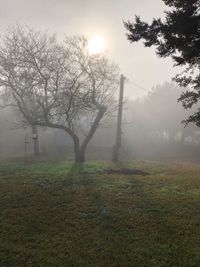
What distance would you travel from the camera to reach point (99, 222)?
1129 cm

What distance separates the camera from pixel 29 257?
27.5 ft

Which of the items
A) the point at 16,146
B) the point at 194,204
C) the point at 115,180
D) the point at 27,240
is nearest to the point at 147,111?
the point at 16,146

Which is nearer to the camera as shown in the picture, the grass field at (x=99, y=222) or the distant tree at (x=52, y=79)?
the grass field at (x=99, y=222)

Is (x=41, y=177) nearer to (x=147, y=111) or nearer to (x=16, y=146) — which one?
(x=16, y=146)

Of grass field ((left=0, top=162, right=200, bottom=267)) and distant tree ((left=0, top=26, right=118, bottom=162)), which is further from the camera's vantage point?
distant tree ((left=0, top=26, right=118, bottom=162))

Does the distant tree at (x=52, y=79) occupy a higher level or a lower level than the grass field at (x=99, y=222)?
higher

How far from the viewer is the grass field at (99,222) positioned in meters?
8.43

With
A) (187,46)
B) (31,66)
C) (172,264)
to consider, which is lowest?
(172,264)

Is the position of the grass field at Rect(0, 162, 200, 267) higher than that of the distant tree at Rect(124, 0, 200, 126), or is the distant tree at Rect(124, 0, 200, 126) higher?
the distant tree at Rect(124, 0, 200, 126)

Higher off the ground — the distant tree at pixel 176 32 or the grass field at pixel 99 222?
the distant tree at pixel 176 32

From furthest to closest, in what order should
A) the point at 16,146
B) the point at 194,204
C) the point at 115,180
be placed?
the point at 16,146
the point at 115,180
the point at 194,204

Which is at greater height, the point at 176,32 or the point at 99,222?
the point at 176,32

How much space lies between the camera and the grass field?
27.7 ft

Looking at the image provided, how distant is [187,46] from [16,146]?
4809cm
